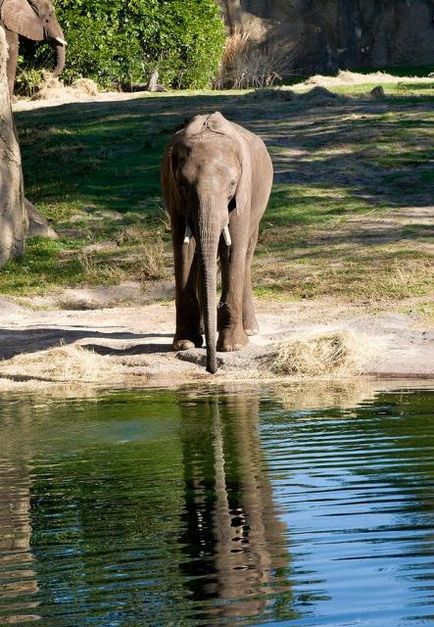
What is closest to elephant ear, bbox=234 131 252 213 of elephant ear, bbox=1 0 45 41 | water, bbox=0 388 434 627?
water, bbox=0 388 434 627

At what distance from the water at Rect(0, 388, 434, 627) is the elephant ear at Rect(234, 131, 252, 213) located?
2498mm

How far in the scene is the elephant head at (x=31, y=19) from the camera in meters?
25.6

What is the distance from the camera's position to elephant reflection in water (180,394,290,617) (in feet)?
20.6

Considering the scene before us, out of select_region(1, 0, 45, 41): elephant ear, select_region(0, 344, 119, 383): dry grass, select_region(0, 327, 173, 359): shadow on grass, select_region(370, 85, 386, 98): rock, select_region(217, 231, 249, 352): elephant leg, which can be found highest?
select_region(1, 0, 45, 41): elephant ear

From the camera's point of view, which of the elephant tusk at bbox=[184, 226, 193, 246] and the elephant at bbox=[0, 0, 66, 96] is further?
the elephant at bbox=[0, 0, 66, 96]

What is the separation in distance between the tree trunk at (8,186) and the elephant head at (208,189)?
6.44 m

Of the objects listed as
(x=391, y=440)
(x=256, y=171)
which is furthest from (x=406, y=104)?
(x=391, y=440)

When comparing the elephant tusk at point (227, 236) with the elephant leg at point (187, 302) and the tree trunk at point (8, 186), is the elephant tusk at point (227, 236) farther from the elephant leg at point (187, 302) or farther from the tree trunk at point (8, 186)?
the tree trunk at point (8, 186)

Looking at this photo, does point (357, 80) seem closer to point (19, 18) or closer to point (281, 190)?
point (19, 18)

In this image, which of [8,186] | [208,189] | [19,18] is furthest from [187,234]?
[19,18]

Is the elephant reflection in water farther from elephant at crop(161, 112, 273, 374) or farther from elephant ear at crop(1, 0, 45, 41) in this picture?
elephant ear at crop(1, 0, 45, 41)

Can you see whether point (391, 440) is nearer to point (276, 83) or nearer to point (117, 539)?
point (117, 539)

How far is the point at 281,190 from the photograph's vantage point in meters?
22.9

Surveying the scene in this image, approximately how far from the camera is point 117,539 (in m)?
7.33
